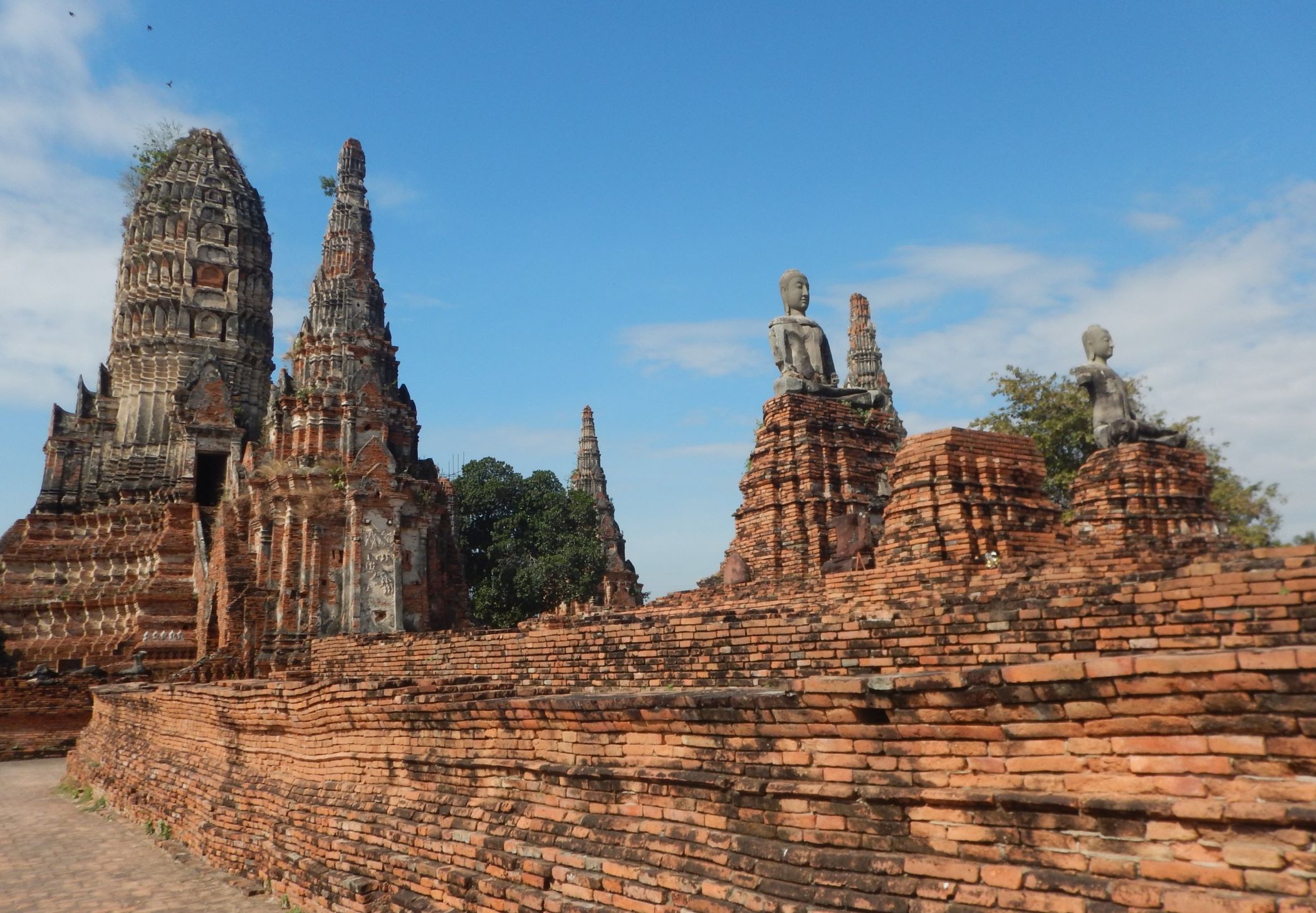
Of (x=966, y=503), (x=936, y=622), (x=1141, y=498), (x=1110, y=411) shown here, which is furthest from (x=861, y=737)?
(x=1110, y=411)

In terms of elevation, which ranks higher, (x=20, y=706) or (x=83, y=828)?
(x=20, y=706)

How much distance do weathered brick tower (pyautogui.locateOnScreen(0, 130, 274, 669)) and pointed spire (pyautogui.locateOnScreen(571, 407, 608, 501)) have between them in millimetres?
24609

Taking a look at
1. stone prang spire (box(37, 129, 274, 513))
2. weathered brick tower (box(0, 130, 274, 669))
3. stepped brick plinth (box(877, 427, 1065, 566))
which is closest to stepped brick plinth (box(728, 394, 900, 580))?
stepped brick plinth (box(877, 427, 1065, 566))

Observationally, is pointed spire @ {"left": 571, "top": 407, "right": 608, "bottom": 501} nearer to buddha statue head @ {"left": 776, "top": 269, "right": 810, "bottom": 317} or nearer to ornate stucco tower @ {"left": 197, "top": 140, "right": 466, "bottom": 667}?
ornate stucco tower @ {"left": 197, "top": 140, "right": 466, "bottom": 667}

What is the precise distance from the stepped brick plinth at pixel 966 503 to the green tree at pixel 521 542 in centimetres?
2510

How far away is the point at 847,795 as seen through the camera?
398 cm

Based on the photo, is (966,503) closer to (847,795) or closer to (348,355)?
(847,795)

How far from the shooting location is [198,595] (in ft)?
80.7

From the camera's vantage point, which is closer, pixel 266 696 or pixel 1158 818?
pixel 1158 818

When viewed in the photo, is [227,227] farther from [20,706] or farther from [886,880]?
[886,880]

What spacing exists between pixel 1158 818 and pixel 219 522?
2365 cm

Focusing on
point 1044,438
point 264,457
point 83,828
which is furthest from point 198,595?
point 1044,438

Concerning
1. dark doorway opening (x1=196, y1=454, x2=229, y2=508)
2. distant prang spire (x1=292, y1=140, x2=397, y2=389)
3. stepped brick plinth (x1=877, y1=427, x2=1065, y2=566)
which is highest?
distant prang spire (x1=292, y1=140, x2=397, y2=389)

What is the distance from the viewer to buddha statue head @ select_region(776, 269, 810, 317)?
496 inches
